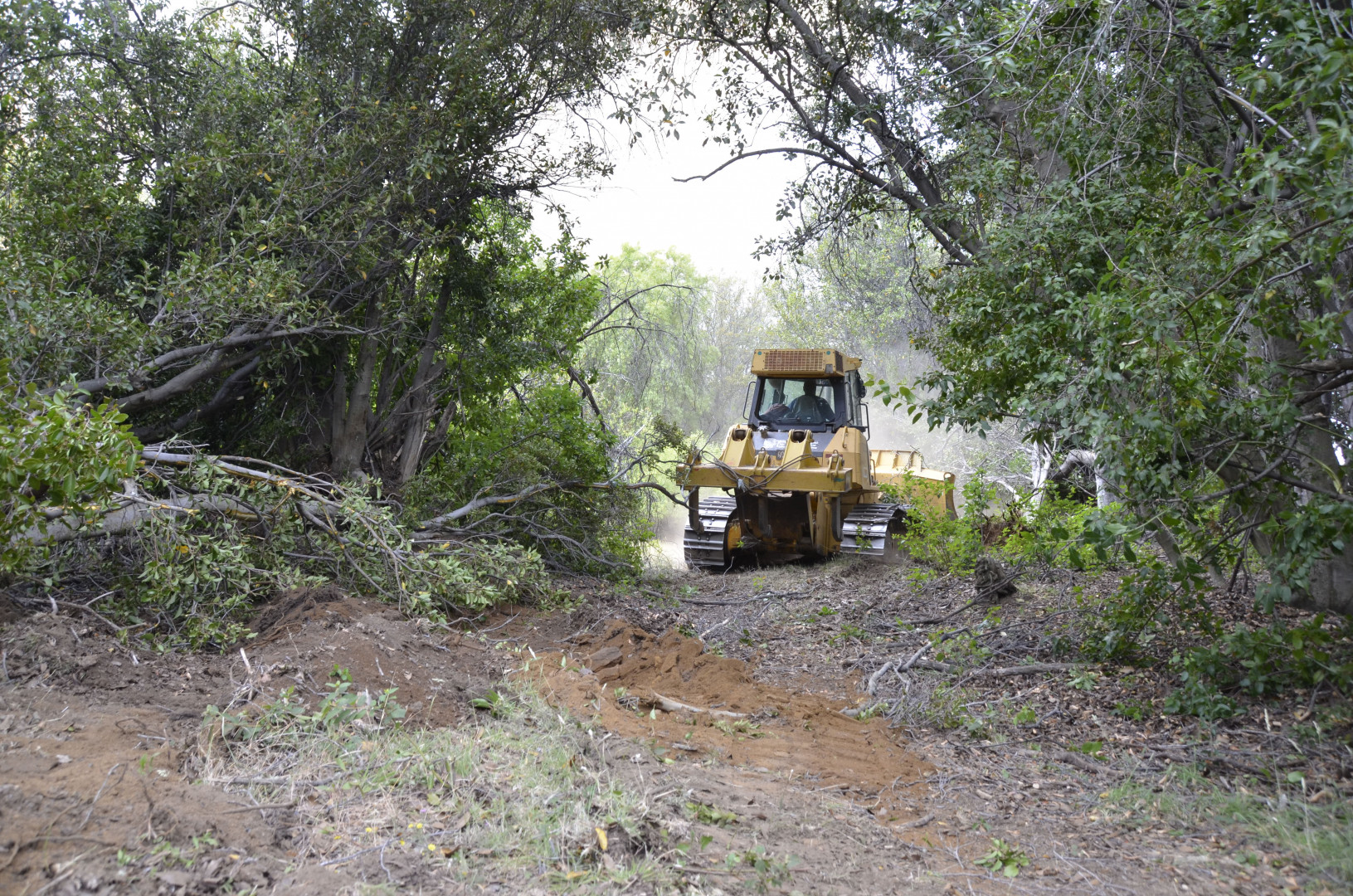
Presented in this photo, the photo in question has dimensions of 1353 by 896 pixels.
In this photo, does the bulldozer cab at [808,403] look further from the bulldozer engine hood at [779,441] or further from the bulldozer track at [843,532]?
the bulldozer track at [843,532]

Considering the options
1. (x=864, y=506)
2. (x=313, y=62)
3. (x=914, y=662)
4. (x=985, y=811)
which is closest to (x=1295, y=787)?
(x=985, y=811)

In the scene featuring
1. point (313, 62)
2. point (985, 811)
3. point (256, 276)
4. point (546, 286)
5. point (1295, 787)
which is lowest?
point (985, 811)

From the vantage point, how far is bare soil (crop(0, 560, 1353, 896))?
126 inches

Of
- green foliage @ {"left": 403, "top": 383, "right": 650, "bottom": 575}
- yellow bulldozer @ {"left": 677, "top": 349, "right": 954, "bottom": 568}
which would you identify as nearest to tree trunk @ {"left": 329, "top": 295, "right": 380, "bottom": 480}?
green foliage @ {"left": 403, "top": 383, "right": 650, "bottom": 575}

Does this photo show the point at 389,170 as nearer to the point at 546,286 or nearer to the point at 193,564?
the point at 546,286

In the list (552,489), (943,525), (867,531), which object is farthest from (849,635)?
(867,531)

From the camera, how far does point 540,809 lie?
3.72 m

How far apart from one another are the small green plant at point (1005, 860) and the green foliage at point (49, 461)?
457cm

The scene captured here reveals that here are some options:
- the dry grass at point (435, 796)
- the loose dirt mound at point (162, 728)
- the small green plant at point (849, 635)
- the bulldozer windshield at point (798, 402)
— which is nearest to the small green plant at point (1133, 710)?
the small green plant at point (849, 635)

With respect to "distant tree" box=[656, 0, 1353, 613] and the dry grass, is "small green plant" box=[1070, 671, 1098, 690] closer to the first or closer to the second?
"distant tree" box=[656, 0, 1353, 613]

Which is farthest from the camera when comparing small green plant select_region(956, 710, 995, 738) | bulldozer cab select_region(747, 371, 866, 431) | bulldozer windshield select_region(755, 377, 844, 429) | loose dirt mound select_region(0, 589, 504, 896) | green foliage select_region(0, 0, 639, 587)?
bulldozer windshield select_region(755, 377, 844, 429)

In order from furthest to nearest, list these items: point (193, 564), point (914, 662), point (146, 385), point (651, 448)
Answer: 1. point (651, 448)
2. point (146, 385)
3. point (914, 662)
4. point (193, 564)

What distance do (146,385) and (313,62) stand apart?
3.57 metres

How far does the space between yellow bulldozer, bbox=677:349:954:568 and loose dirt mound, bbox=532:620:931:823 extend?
3804 mm
